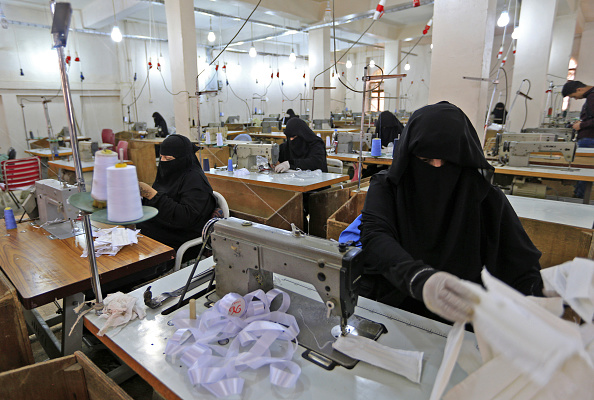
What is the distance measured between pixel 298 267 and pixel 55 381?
0.86m

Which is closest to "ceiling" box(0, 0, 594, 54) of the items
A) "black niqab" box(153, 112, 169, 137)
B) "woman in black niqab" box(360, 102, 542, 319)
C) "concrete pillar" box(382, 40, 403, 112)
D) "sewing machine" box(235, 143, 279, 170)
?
"concrete pillar" box(382, 40, 403, 112)

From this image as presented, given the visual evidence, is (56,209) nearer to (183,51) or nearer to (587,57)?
(183,51)

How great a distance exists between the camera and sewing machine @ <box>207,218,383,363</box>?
1.11 meters

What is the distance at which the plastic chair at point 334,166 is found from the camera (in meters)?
4.54

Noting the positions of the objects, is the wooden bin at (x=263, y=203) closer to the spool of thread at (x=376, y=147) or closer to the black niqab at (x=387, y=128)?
the spool of thread at (x=376, y=147)

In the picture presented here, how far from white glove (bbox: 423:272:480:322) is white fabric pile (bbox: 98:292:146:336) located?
101cm

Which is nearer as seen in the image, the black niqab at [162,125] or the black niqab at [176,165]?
the black niqab at [176,165]

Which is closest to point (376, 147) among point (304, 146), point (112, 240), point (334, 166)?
point (334, 166)

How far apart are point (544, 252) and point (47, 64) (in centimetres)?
1057

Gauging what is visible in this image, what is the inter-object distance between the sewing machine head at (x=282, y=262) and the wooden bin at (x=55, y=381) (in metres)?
0.49

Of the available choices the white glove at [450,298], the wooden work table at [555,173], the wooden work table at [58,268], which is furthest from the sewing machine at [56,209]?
the wooden work table at [555,173]

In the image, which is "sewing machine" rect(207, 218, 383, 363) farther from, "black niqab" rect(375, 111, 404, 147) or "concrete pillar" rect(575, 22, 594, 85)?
"concrete pillar" rect(575, 22, 594, 85)

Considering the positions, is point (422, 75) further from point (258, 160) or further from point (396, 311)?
point (396, 311)

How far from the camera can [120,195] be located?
3.19 ft
